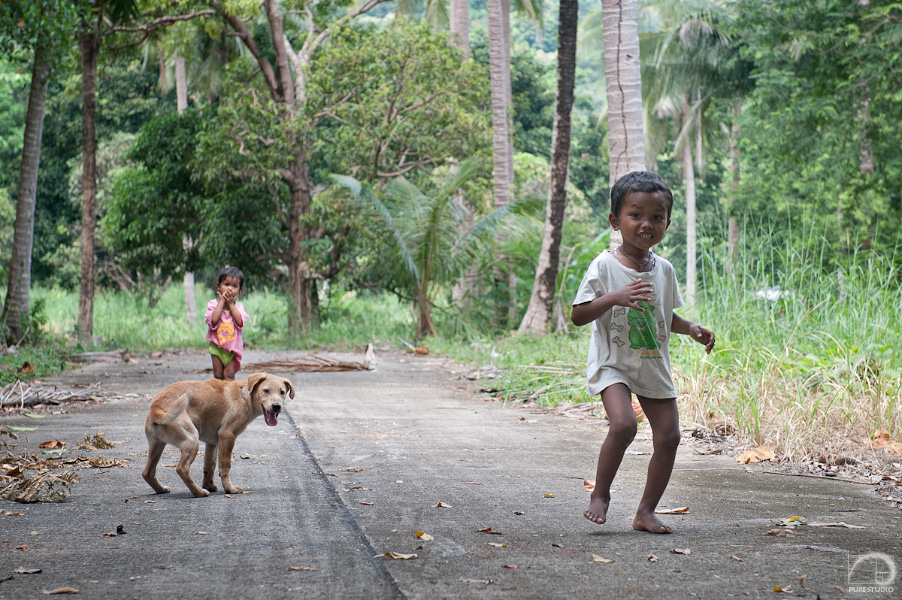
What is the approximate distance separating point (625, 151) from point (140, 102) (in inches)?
908

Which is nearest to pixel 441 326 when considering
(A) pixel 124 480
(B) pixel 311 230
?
(B) pixel 311 230

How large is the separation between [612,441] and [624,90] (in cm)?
695

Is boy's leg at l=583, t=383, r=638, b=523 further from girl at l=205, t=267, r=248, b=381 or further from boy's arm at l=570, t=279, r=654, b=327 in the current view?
girl at l=205, t=267, r=248, b=381

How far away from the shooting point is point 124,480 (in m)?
5.12

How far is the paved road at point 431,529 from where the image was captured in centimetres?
313

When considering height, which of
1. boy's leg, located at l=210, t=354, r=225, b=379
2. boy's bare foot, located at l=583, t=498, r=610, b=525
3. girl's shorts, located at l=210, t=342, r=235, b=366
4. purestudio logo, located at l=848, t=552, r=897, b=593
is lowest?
purestudio logo, located at l=848, t=552, r=897, b=593

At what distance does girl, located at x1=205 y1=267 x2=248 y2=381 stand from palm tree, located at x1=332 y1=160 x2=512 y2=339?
9745mm

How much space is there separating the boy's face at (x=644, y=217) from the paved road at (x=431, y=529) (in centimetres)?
130

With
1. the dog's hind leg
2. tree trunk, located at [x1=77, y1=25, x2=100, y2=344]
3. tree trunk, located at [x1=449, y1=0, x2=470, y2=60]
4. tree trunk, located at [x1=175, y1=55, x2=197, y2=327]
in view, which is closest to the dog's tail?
the dog's hind leg

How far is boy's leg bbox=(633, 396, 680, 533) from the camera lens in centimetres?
394

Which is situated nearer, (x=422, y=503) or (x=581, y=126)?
(x=422, y=503)

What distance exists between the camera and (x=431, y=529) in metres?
3.92

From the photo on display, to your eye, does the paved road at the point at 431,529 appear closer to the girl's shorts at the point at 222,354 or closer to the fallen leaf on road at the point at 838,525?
the fallen leaf on road at the point at 838,525

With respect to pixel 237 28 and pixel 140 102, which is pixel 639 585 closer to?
pixel 237 28
